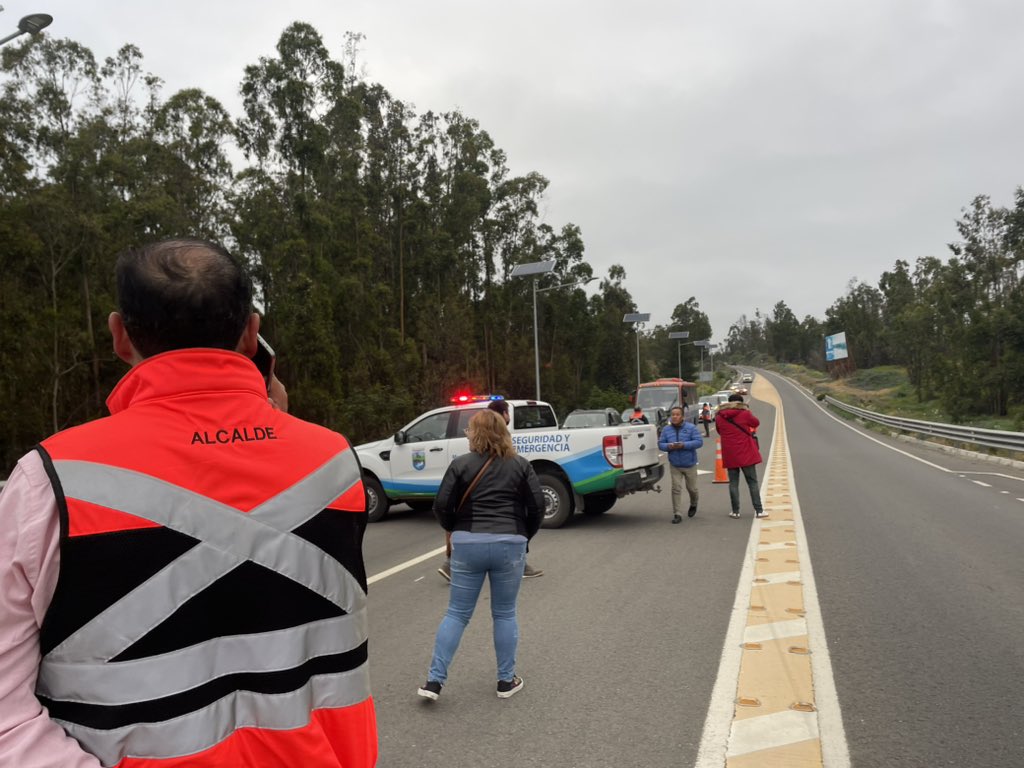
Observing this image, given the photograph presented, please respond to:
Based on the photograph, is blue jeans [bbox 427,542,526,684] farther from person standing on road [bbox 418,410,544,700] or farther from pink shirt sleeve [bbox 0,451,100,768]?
A: pink shirt sleeve [bbox 0,451,100,768]

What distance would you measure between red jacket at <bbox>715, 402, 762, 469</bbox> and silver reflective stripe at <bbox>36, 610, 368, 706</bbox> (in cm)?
1088

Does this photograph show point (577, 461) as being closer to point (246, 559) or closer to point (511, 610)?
point (511, 610)

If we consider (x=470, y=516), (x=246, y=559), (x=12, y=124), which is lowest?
(x=470, y=516)

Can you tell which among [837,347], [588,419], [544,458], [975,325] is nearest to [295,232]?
[588,419]

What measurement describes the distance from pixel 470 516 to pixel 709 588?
346cm

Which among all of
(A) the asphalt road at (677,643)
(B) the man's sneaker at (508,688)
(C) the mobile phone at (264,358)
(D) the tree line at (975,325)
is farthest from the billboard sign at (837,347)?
(C) the mobile phone at (264,358)

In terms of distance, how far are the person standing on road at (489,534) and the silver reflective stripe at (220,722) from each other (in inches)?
125

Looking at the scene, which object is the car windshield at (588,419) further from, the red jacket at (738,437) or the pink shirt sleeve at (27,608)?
the pink shirt sleeve at (27,608)

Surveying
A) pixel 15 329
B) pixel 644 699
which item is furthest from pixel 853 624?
pixel 15 329

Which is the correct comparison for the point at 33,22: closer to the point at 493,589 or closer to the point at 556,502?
the point at 556,502

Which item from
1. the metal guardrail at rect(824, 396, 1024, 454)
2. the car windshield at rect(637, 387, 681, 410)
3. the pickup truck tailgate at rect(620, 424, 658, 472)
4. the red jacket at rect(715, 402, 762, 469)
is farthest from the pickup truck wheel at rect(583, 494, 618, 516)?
the car windshield at rect(637, 387, 681, 410)

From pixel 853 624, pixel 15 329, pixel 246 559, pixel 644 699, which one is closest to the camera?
pixel 246 559

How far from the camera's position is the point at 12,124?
2325cm

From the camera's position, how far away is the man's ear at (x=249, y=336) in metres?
1.73
